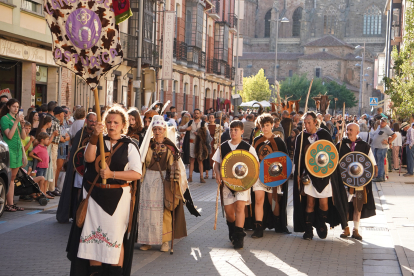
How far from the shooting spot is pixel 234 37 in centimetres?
5584

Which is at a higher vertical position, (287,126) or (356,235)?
(287,126)

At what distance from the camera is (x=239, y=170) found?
8.77 m

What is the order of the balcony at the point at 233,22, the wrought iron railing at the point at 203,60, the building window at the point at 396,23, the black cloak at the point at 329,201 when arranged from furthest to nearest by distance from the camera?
the building window at the point at 396,23
the balcony at the point at 233,22
the wrought iron railing at the point at 203,60
the black cloak at the point at 329,201

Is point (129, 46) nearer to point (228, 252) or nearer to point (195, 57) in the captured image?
point (195, 57)

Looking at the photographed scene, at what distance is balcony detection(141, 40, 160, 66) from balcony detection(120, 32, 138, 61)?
0.99 meters

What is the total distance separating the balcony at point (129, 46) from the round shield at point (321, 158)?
1928 centimetres

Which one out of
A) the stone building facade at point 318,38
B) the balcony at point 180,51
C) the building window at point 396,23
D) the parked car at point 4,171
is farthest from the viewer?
the stone building facade at point 318,38

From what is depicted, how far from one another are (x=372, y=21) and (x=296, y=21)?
12.8 m

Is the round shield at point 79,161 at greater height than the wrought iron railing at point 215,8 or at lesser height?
lesser

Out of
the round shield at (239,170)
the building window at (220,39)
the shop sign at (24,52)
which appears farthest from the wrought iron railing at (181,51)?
the round shield at (239,170)

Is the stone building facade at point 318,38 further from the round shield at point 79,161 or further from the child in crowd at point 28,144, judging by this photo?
the round shield at point 79,161

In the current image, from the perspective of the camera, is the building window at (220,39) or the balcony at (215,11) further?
the building window at (220,39)

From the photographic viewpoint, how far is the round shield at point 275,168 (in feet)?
30.9

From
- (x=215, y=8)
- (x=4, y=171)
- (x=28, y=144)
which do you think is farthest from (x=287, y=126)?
(x=215, y=8)
